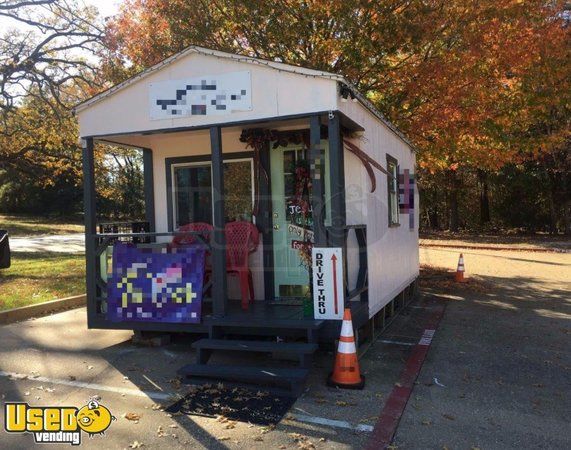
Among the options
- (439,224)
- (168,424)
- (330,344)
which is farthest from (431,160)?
(439,224)

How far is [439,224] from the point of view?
1355 inches

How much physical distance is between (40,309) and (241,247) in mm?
4027

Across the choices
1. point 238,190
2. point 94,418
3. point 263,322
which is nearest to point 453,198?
point 238,190

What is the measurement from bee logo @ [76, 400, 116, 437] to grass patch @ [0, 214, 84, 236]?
27.6 metres

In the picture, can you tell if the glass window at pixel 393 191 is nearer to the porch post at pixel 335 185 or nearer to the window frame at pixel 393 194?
the window frame at pixel 393 194

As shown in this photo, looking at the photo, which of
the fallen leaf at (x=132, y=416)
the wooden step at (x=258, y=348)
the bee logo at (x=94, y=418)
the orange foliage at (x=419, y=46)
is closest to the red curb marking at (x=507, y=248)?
the orange foliage at (x=419, y=46)

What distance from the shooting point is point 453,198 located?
3020 centimetres

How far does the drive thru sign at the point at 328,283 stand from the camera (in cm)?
532

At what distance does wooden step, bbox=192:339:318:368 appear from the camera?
496 cm

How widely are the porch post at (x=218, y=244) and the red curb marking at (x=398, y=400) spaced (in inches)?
85.2

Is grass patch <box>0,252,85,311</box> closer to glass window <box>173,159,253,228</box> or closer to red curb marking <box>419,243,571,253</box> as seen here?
glass window <box>173,159,253,228</box>

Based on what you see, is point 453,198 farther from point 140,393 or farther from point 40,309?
point 140,393

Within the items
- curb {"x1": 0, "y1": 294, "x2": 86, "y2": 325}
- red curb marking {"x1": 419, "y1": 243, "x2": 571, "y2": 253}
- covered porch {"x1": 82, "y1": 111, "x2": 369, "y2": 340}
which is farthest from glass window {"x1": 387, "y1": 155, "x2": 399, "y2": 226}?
red curb marking {"x1": 419, "y1": 243, "x2": 571, "y2": 253}

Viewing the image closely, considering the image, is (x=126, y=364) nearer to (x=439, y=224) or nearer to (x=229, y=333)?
(x=229, y=333)
